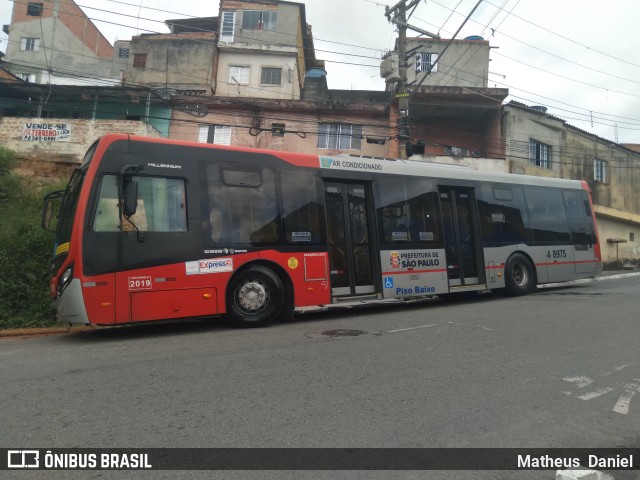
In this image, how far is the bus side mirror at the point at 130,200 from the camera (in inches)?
260

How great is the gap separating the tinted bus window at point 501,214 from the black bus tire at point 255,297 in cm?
566

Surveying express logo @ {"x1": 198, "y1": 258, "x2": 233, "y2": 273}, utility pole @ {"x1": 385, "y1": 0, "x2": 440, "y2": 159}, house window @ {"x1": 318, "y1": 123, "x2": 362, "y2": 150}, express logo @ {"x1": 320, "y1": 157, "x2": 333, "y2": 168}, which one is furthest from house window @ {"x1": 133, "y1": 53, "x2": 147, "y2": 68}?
express logo @ {"x1": 198, "y1": 258, "x2": 233, "y2": 273}

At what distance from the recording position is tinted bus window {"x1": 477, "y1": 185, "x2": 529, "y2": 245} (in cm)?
1091

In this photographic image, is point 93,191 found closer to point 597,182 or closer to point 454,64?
point 454,64

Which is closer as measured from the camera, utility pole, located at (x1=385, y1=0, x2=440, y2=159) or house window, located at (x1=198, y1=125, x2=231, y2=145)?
utility pole, located at (x1=385, y1=0, x2=440, y2=159)

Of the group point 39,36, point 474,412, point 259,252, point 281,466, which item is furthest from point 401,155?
point 39,36

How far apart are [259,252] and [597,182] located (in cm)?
2703

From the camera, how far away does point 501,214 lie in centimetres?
1122

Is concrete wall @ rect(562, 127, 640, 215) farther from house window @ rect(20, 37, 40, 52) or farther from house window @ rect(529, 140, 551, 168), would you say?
house window @ rect(20, 37, 40, 52)

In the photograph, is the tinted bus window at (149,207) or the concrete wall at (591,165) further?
the concrete wall at (591,165)

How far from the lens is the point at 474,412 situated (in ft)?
12.4

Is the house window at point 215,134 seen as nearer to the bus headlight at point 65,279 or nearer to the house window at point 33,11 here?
the bus headlight at point 65,279

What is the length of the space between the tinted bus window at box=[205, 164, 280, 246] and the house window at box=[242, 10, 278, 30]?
24144mm

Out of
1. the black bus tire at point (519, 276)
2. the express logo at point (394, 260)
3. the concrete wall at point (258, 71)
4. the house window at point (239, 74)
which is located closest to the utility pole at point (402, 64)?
the black bus tire at point (519, 276)
